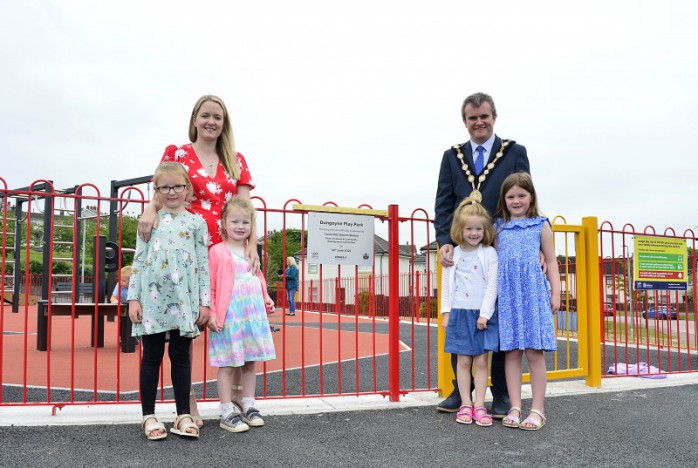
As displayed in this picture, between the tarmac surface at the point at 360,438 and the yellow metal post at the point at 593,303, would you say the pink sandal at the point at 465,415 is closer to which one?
the tarmac surface at the point at 360,438

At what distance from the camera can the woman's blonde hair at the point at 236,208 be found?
350cm

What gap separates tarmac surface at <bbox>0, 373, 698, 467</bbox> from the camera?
2.89 meters

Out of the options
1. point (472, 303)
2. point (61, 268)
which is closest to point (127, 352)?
point (472, 303)

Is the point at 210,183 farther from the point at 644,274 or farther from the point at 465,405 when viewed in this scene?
the point at 644,274

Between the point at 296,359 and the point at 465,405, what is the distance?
439 cm

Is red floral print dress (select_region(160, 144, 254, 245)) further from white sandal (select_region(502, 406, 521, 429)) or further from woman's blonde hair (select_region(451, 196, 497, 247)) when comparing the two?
white sandal (select_region(502, 406, 521, 429))

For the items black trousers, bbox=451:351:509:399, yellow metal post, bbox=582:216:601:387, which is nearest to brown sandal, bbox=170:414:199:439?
black trousers, bbox=451:351:509:399

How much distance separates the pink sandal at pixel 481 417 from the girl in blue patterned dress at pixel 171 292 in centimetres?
177

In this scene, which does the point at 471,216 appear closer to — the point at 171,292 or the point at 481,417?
the point at 481,417

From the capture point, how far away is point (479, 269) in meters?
3.76

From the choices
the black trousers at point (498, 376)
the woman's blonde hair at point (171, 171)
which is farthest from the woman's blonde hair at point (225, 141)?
the black trousers at point (498, 376)

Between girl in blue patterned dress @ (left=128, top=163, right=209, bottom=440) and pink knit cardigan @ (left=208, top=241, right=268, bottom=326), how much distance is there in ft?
0.41

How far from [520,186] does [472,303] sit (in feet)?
2.78

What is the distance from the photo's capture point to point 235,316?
346cm
